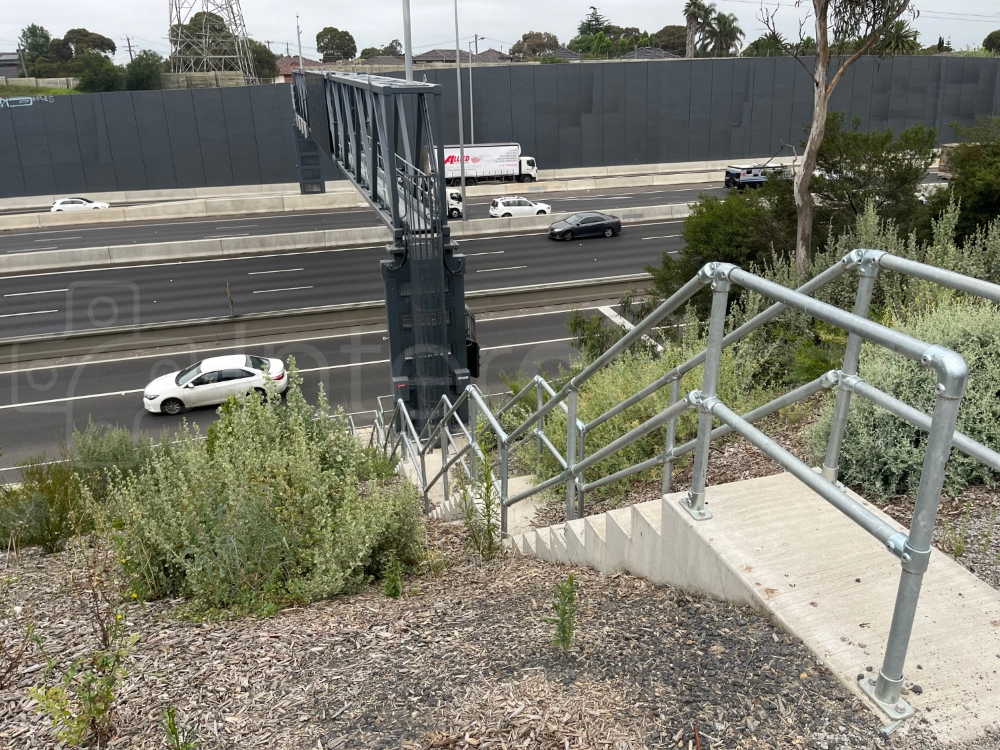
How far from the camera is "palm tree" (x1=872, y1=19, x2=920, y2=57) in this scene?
14.1m

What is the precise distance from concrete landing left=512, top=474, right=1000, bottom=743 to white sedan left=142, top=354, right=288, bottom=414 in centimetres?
1348

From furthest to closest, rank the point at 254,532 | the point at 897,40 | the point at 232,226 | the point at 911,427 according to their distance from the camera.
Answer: the point at 232,226, the point at 897,40, the point at 254,532, the point at 911,427

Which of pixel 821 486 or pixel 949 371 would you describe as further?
pixel 821 486

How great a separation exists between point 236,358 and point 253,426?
10.3m

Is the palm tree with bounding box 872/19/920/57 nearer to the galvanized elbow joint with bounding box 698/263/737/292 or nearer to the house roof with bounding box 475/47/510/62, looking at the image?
the galvanized elbow joint with bounding box 698/263/737/292

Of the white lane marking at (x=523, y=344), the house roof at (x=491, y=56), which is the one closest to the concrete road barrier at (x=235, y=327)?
the white lane marking at (x=523, y=344)

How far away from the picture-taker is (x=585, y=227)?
31406 millimetres

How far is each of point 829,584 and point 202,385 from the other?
15.0m

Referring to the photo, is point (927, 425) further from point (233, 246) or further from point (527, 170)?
point (527, 170)

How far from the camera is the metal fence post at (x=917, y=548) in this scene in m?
1.99

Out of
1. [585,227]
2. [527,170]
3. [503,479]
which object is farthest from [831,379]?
[527,170]

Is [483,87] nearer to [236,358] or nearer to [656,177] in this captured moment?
[656,177]

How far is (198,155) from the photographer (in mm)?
45031

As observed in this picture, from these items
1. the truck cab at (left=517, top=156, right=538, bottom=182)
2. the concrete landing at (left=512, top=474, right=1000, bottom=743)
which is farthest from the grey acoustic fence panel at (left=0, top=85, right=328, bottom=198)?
the concrete landing at (left=512, top=474, right=1000, bottom=743)
